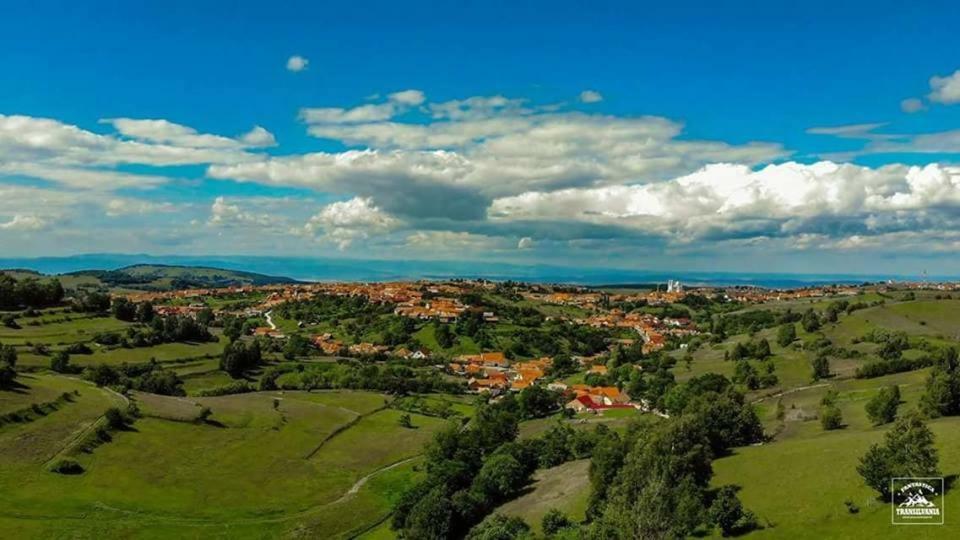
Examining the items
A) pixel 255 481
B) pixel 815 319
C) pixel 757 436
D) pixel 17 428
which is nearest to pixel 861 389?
pixel 757 436

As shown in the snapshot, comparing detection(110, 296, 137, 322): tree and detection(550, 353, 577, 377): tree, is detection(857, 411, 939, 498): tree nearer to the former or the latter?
detection(550, 353, 577, 377): tree

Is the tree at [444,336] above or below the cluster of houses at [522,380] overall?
above

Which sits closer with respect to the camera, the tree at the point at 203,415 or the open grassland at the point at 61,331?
the tree at the point at 203,415

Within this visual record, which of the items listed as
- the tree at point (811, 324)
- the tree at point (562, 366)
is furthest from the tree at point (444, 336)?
the tree at point (811, 324)

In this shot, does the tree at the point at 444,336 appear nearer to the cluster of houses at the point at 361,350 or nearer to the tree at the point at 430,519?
the cluster of houses at the point at 361,350

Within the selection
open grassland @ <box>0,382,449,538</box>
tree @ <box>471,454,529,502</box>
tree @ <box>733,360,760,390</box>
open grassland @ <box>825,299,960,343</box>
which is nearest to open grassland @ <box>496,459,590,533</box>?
tree @ <box>471,454,529,502</box>

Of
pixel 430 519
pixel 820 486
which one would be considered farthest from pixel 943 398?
pixel 430 519
